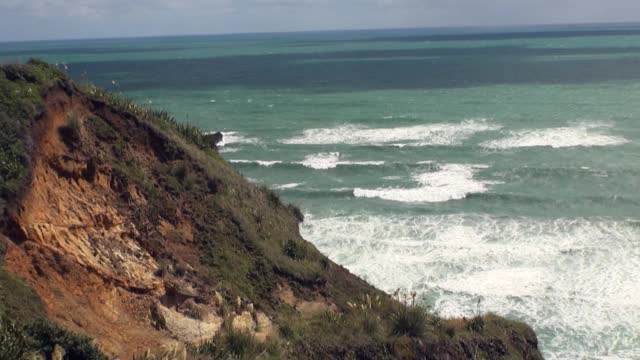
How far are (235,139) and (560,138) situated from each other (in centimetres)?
2178

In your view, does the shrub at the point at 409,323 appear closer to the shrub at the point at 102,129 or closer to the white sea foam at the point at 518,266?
the white sea foam at the point at 518,266

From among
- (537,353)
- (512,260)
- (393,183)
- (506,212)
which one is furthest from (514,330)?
(393,183)

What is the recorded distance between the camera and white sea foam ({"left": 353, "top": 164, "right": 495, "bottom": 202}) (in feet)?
111

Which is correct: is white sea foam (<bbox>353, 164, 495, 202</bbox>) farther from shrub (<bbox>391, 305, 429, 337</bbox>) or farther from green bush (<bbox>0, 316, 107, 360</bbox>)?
green bush (<bbox>0, 316, 107, 360</bbox>)

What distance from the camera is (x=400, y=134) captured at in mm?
49500

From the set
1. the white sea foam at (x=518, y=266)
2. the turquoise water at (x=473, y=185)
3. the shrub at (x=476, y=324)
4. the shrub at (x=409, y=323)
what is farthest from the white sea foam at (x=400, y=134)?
the shrub at (x=409, y=323)

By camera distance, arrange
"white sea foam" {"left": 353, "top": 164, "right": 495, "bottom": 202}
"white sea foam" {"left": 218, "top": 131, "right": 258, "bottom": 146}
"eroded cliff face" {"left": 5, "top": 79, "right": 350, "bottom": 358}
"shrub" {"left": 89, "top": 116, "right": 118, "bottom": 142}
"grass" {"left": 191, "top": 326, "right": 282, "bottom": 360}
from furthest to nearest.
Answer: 1. "white sea foam" {"left": 218, "top": 131, "right": 258, "bottom": 146}
2. "white sea foam" {"left": 353, "top": 164, "right": 495, "bottom": 202}
3. "shrub" {"left": 89, "top": 116, "right": 118, "bottom": 142}
4. "eroded cliff face" {"left": 5, "top": 79, "right": 350, "bottom": 358}
5. "grass" {"left": 191, "top": 326, "right": 282, "bottom": 360}

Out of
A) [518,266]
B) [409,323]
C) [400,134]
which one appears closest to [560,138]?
[400,134]

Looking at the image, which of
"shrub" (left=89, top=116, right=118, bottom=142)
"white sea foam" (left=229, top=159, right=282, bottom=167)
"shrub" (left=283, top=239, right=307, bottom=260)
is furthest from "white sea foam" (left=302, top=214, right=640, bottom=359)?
"shrub" (left=89, top=116, right=118, bottom=142)

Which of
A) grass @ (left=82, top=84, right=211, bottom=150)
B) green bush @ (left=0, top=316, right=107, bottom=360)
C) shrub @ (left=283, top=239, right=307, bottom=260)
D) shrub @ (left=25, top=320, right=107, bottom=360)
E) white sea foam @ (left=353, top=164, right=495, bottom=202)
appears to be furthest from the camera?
white sea foam @ (left=353, top=164, right=495, bottom=202)

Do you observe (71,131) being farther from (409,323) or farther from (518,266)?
(518,266)

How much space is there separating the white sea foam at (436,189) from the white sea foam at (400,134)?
8.20 meters

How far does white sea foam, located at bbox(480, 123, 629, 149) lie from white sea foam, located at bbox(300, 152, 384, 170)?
8850mm

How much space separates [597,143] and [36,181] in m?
38.6
